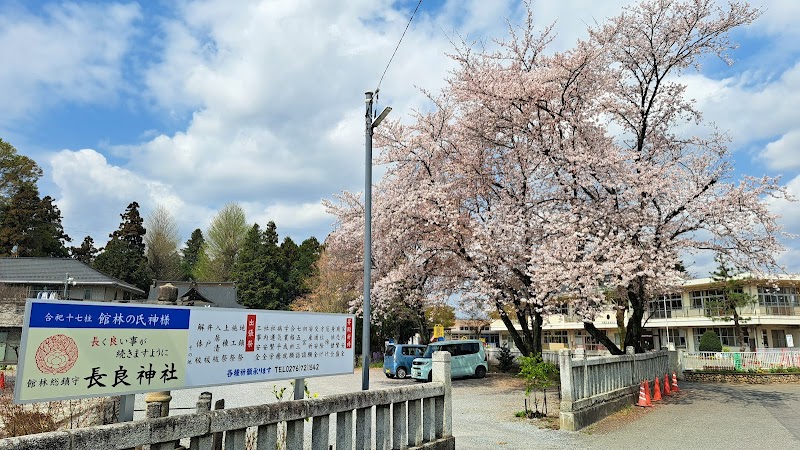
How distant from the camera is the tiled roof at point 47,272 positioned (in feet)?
108

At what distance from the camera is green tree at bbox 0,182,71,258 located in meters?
42.8

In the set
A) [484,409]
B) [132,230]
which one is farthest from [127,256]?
[484,409]

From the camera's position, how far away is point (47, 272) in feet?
112

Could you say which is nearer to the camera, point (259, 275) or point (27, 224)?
point (27, 224)

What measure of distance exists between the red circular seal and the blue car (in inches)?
821

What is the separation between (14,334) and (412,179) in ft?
83.8

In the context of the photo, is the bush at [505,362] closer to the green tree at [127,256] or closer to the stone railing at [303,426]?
the stone railing at [303,426]

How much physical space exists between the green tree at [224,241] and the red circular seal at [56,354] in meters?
58.8

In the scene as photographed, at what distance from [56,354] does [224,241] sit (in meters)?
60.2

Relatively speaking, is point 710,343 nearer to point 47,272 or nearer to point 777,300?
point 777,300

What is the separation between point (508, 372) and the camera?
80.2 ft

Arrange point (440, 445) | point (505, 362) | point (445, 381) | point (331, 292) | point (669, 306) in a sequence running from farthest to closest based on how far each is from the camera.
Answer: point (669, 306)
point (331, 292)
point (505, 362)
point (445, 381)
point (440, 445)

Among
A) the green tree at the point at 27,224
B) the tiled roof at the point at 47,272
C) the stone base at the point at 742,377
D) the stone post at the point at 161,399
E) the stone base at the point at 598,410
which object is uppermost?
the green tree at the point at 27,224

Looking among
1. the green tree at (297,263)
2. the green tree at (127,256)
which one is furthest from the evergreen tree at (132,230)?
the green tree at (297,263)
